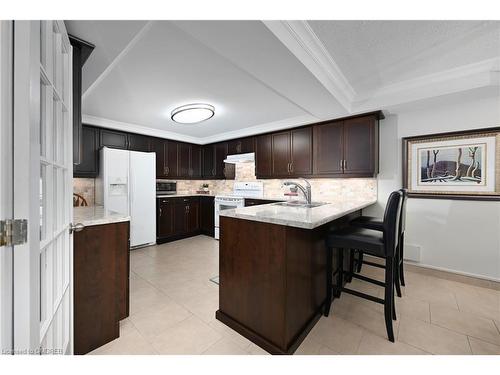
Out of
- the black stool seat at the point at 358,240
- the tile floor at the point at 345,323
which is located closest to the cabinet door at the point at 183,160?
the tile floor at the point at 345,323

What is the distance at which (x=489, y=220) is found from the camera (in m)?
2.43

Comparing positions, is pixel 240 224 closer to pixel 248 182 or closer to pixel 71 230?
pixel 71 230

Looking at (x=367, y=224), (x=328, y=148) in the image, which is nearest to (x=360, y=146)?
(x=328, y=148)

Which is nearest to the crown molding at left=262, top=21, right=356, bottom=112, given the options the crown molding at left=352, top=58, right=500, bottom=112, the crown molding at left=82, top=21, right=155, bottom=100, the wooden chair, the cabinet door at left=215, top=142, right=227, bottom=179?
the crown molding at left=352, top=58, right=500, bottom=112

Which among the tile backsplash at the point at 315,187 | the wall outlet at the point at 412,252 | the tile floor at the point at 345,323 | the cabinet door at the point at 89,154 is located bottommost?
the tile floor at the point at 345,323

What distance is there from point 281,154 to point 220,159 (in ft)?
5.32

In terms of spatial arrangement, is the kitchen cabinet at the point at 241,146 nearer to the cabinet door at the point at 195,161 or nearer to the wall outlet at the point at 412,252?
the cabinet door at the point at 195,161

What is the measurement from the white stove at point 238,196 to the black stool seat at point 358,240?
8.37 ft

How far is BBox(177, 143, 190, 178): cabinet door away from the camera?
480cm

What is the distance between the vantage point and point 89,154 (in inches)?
140

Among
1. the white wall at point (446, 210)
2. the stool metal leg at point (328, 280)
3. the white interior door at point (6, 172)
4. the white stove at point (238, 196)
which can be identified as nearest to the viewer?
the white interior door at point (6, 172)

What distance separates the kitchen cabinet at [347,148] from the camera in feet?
9.62

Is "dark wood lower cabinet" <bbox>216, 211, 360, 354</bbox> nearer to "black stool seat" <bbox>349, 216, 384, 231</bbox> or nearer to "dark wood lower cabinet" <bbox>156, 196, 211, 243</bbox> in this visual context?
"black stool seat" <bbox>349, 216, 384, 231</bbox>

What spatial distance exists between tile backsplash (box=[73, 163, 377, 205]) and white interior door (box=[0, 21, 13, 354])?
3.43 m
